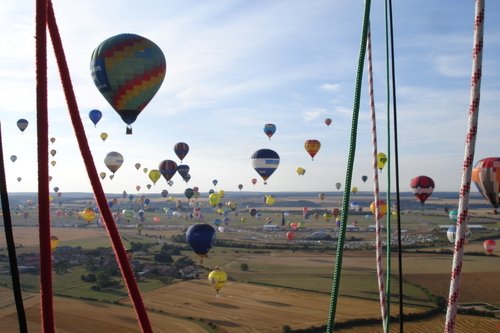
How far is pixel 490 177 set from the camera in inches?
981

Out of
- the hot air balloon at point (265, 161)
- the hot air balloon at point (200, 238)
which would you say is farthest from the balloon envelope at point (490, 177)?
the hot air balloon at point (265, 161)

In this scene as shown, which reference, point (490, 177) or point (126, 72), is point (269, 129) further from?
point (126, 72)

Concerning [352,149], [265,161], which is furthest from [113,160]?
[352,149]

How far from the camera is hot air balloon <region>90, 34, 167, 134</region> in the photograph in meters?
17.8

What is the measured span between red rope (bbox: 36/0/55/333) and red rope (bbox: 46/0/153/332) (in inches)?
A: 9.0

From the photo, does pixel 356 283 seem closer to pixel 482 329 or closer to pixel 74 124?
pixel 482 329

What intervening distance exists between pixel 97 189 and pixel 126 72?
15.7 m

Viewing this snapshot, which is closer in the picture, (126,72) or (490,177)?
(126,72)

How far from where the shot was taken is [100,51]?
61.3 feet

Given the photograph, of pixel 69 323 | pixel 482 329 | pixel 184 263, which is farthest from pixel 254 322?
pixel 184 263

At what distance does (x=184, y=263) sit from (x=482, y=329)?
36.0 metres

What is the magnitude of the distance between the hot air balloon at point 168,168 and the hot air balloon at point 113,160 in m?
4.94

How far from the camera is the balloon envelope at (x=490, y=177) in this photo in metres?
24.6

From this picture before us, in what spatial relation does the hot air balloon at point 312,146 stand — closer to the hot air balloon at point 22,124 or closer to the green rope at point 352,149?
the hot air balloon at point 22,124
